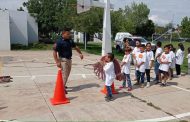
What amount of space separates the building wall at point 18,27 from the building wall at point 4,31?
3.86 metres

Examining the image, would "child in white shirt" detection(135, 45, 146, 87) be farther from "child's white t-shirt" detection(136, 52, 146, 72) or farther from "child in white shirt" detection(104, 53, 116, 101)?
"child in white shirt" detection(104, 53, 116, 101)

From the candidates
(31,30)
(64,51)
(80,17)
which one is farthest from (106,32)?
(31,30)

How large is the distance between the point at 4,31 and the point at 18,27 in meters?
4.15

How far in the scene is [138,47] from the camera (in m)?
9.66

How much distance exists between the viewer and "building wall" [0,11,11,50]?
1164 inches

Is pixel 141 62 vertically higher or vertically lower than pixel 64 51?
lower

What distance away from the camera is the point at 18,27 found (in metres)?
33.9

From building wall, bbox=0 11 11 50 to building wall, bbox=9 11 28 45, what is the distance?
3858 millimetres

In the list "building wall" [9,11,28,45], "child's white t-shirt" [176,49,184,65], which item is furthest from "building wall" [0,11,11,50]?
"child's white t-shirt" [176,49,184,65]

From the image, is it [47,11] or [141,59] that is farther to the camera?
[47,11]

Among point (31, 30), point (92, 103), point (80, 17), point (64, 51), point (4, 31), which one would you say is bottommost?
point (92, 103)

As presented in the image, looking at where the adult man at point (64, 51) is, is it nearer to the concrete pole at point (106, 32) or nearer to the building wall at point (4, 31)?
the concrete pole at point (106, 32)

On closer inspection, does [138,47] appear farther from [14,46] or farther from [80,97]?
[14,46]

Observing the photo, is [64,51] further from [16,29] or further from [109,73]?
[16,29]
